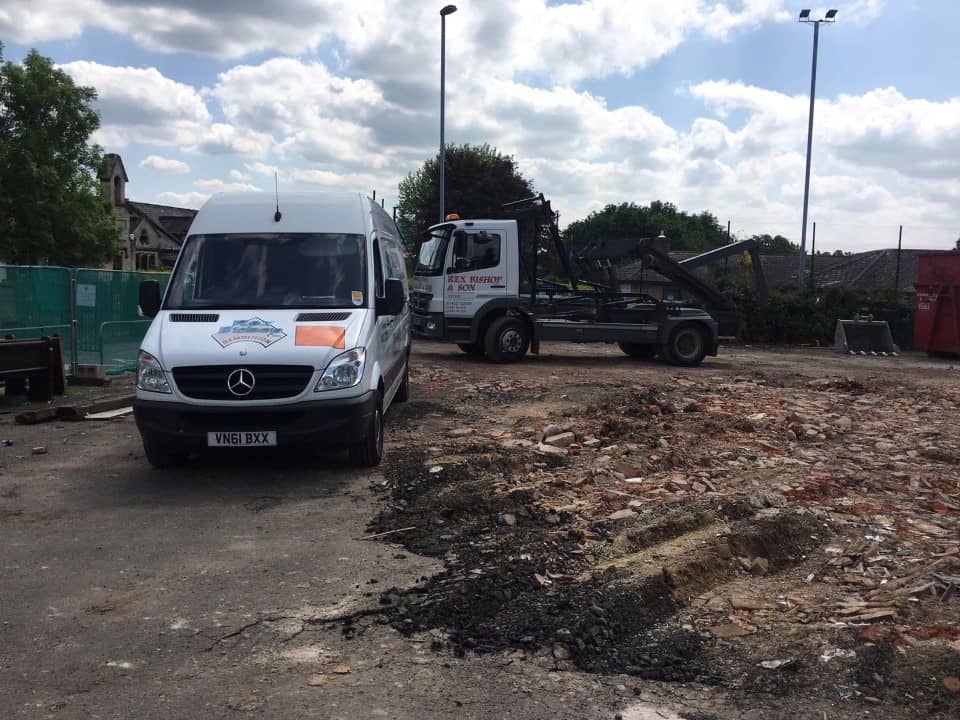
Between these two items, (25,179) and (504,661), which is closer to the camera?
(504,661)

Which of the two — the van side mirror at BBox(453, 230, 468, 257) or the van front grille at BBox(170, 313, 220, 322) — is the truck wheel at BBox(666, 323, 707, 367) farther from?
the van front grille at BBox(170, 313, 220, 322)

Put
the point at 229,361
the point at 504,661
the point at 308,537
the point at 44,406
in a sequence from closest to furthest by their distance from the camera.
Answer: the point at 504,661, the point at 308,537, the point at 229,361, the point at 44,406

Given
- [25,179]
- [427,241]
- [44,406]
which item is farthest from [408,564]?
[25,179]

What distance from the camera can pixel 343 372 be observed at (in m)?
7.16

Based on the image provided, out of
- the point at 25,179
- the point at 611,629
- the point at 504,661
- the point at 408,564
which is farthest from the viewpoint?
the point at 25,179

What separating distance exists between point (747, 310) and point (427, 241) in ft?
45.2

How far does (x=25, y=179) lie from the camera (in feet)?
129

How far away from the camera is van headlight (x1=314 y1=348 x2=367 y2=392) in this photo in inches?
280

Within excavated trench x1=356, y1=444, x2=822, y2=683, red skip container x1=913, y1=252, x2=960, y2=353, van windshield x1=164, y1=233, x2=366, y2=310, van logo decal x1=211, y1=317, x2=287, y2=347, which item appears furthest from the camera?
red skip container x1=913, y1=252, x2=960, y2=353

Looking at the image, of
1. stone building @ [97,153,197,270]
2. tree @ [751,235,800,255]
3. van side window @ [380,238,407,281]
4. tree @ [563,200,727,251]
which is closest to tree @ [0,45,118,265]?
stone building @ [97,153,197,270]

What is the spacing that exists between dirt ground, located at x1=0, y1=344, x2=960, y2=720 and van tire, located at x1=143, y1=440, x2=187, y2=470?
0.16 metres

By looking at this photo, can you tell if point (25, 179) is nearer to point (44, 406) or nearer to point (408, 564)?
point (44, 406)

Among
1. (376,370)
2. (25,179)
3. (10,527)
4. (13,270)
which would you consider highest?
(25,179)

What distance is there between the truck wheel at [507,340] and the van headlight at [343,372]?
1034cm
